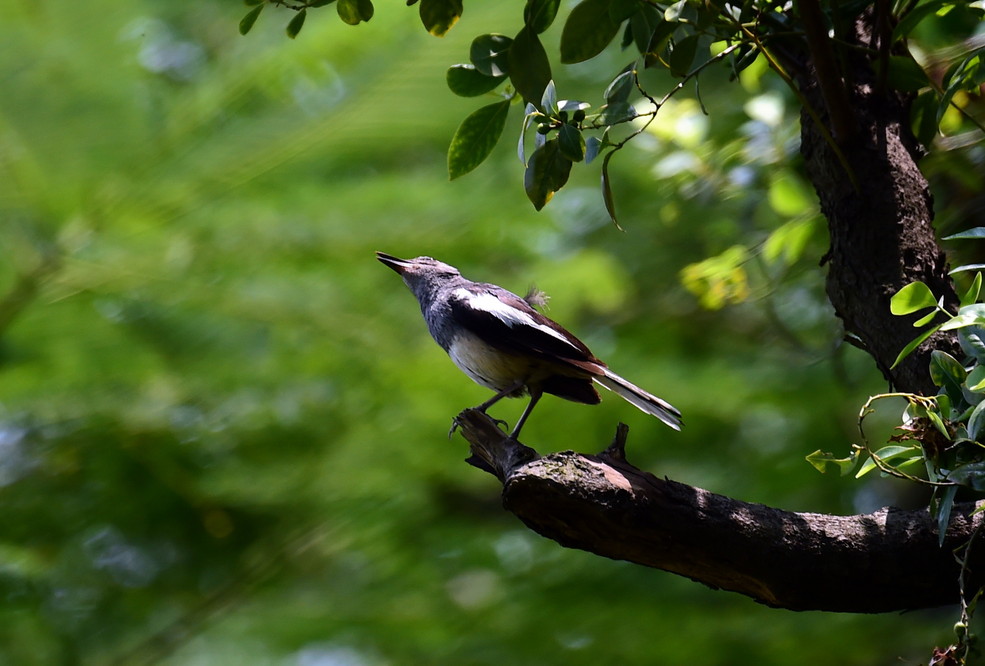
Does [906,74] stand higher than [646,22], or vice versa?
[646,22]

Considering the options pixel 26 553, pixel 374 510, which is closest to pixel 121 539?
pixel 26 553

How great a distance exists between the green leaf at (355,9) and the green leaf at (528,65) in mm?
386

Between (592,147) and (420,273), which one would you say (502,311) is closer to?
(420,273)

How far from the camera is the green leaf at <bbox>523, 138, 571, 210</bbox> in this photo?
87.4 inches

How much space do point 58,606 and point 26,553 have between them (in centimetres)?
29

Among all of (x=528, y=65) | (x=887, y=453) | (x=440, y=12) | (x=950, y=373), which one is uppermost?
(x=440, y=12)

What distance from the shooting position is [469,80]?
2.22 meters

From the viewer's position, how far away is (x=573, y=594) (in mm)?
4430

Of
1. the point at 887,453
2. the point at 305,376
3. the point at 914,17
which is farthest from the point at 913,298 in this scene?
the point at 305,376

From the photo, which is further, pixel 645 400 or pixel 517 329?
pixel 517 329

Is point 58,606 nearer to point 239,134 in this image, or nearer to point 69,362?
point 69,362

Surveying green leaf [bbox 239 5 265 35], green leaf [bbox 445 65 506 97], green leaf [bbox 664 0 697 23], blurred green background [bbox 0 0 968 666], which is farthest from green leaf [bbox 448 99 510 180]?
blurred green background [bbox 0 0 968 666]

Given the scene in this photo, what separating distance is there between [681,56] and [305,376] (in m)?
2.98

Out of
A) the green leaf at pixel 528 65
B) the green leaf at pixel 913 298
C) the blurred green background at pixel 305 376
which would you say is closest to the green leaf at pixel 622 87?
the green leaf at pixel 528 65
